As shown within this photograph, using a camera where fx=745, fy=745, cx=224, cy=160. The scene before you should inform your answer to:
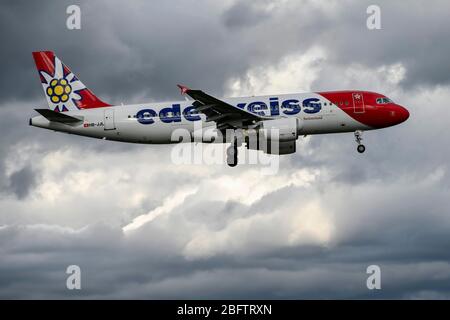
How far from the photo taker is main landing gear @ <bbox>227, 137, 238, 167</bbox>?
52.4 metres

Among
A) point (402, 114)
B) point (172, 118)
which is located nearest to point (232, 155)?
point (172, 118)

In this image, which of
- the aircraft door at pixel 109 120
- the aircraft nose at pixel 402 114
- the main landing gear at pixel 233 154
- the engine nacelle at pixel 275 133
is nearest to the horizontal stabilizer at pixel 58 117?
the aircraft door at pixel 109 120

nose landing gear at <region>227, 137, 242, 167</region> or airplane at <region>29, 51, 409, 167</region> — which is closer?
airplane at <region>29, 51, 409, 167</region>

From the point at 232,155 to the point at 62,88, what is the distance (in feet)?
57.6

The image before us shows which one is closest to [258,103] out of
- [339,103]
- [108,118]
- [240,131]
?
[240,131]

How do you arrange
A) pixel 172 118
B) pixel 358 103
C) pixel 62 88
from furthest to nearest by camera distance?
pixel 62 88, pixel 172 118, pixel 358 103

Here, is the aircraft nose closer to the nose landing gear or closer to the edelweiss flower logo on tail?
the nose landing gear

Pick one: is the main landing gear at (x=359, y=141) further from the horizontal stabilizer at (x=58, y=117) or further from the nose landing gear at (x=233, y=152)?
the horizontal stabilizer at (x=58, y=117)

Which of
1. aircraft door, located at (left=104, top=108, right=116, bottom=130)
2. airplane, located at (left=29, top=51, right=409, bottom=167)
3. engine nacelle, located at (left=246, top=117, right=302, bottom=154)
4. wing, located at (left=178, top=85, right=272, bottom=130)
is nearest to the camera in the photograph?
wing, located at (left=178, top=85, right=272, bottom=130)

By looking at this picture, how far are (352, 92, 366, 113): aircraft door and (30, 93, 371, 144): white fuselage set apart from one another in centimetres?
82

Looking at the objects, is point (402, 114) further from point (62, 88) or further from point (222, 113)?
point (62, 88)

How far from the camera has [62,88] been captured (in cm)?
6144

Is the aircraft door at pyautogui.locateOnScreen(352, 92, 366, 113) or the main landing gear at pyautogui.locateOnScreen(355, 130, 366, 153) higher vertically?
the aircraft door at pyautogui.locateOnScreen(352, 92, 366, 113)

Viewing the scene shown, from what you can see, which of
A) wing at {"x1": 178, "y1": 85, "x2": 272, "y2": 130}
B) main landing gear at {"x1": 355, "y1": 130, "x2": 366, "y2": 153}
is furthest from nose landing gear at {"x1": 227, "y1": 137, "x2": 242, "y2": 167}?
main landing gear at {"x1": 355, "y1": 130, "x2": 366, "y2": 153}
